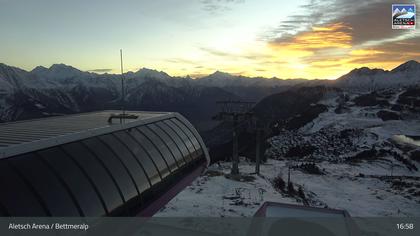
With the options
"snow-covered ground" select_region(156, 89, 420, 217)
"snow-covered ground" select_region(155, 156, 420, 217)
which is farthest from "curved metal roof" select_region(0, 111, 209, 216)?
"snow-covered ground" select_region(156, 89, 420, 217)

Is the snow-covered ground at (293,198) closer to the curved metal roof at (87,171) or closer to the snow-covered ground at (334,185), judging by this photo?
the snow-covered ground at (334,185)

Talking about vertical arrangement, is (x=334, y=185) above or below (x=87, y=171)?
below

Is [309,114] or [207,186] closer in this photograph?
[207,186]

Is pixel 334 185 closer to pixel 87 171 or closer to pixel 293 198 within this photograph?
pixel 293 198

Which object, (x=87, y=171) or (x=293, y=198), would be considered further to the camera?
(x=293, y=198)

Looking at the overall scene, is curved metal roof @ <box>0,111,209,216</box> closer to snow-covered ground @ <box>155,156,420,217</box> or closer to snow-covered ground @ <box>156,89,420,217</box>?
snow-covered ground @ <box>155,156,420,217</box>

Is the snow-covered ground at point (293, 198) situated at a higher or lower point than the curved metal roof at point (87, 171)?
lower

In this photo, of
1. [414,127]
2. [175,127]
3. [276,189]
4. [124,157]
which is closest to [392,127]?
[414,127]

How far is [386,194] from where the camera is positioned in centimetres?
4628

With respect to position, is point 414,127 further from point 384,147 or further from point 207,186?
point 207,186

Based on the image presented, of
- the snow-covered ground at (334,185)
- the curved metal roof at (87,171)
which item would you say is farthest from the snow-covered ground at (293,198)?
the curved metal roof at (87,171)

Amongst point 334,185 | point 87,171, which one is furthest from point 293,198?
point 87,171

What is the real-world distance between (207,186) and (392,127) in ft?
330

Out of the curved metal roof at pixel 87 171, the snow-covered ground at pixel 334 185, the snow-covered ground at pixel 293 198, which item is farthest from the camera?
A: the snow-covered ground at pixel 334 185
